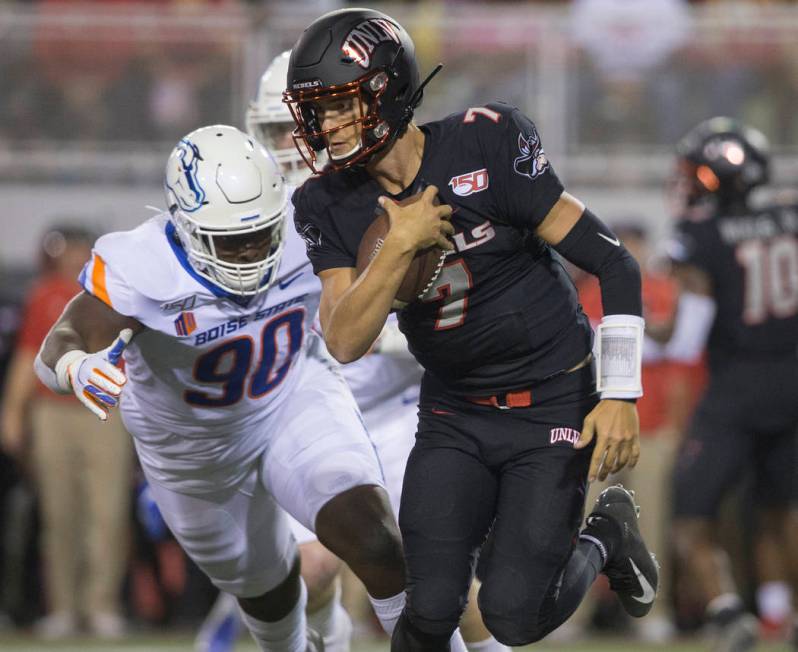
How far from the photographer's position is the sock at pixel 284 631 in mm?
4535

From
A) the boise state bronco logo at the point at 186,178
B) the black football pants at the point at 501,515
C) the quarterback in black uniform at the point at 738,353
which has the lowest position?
the quarterback in black uniform at the point at 738,353

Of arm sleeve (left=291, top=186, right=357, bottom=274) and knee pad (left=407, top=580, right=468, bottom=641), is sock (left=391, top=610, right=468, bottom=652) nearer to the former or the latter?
knee pad (left=407, top=580, right=468, bottom=641)

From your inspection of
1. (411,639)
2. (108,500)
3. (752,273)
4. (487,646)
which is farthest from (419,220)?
(108,500)

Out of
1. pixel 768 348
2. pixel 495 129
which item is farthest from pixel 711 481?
Answer: pixel 495 129

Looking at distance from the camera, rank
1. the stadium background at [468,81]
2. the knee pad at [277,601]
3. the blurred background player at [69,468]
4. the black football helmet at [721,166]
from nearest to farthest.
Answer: the knee pad at [277,601] → the black football helmet at [721,166] → the blurred background player at [69,468] → the stadium background at [468,81]

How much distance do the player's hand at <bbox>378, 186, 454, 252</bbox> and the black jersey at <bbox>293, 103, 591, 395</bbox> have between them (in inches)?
4.9

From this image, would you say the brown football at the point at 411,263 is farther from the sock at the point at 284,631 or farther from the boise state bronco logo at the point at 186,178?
the sock at the point at 284,631

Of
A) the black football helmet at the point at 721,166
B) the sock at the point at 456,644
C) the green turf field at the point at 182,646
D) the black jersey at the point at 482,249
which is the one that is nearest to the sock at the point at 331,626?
the sock at the point at 456,644

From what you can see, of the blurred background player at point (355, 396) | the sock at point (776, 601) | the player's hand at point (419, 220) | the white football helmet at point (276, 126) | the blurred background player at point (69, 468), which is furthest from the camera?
the blurred background player at point (69, 468)

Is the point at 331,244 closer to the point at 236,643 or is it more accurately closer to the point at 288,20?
the point at 236,643

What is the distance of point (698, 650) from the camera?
22.4ft

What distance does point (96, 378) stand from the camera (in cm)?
360

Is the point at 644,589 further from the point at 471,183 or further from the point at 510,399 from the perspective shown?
the point at 471,183

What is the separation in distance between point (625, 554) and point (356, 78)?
4.96ft
